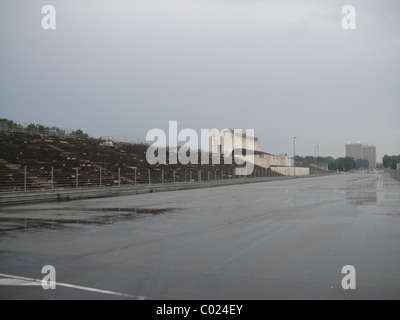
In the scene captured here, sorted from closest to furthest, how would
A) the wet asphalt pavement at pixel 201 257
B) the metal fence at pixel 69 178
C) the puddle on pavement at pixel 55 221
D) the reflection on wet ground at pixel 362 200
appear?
the wet asphalt pavement at pixel 201 257, the puddle on pavement at pixel 55 221, the reflection on wet ground at pixel 362 200, the metal fence at pixel 69 178

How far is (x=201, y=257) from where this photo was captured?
8648 millimetres

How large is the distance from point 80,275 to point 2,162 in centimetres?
2800

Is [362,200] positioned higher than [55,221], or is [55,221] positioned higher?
[55,221]

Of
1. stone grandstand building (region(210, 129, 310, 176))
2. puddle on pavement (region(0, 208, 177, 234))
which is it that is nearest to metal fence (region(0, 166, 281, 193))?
puddle on pavement (region(0, 208, 177, 234))

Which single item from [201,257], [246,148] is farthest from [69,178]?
[246,148]

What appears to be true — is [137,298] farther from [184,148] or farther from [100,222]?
[184,148]

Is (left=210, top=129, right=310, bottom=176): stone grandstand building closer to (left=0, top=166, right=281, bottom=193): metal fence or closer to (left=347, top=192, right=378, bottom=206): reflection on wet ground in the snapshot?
(left=0, top=166, right=281, bottom=193): metal fence

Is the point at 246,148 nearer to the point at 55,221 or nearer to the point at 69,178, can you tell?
the point at 69,178

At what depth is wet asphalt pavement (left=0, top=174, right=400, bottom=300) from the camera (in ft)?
20.4

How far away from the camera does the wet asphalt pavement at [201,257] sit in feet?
20.4

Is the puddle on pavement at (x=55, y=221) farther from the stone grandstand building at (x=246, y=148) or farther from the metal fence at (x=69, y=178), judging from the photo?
the stone grandstand building at (x=246, y=148)

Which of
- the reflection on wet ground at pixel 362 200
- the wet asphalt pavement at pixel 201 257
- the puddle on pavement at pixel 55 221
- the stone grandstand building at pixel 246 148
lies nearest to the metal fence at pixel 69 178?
the puddle on pavement at pixel 55 221

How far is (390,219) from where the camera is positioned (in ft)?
49.9
